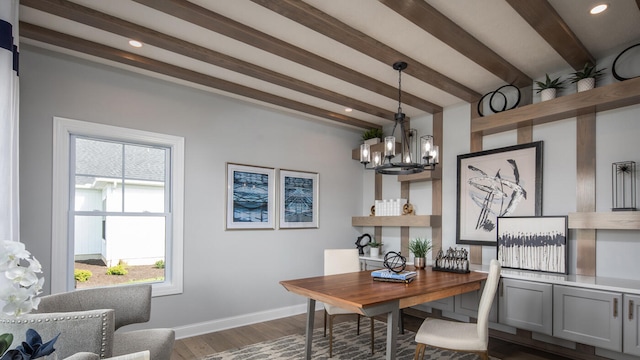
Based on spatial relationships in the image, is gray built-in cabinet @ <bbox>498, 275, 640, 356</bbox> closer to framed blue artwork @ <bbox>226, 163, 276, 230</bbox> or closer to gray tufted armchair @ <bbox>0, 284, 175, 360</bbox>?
framed blue artwork @ <bbox>226, 163, 276, 230</bbox>

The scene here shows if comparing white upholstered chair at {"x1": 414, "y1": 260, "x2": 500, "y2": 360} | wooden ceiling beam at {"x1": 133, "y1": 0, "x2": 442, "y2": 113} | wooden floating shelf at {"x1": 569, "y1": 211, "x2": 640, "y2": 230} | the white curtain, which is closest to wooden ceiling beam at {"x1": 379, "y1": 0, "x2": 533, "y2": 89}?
wooden ceiling beam at {"x1": 133, "y1": 0, "x2": 442, "y2": 113}

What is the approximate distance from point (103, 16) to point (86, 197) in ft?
5.54

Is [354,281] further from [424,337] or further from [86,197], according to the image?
[86,197]

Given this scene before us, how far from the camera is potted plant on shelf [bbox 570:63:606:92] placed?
3115mm

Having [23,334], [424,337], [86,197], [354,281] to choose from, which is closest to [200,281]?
[86,197]

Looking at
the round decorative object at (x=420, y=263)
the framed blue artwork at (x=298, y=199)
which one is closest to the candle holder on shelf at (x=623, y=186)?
the round decorative object at (x=420, y=263)

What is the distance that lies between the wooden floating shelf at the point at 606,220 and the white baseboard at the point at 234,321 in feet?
10.7

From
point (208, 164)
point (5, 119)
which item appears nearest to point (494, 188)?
point (208, 164)

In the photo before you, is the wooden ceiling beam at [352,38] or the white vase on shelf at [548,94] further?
the white vase on shelf at [548,94]

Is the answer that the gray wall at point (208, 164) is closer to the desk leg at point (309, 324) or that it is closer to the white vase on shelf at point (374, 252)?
the white vase on shelf at point (374, 252)

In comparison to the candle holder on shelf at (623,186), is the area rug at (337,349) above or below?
below

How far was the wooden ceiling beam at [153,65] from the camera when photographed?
2.73m

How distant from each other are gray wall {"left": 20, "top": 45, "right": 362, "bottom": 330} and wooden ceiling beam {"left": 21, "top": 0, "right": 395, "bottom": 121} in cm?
84

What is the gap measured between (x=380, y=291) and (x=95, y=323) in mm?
1785
